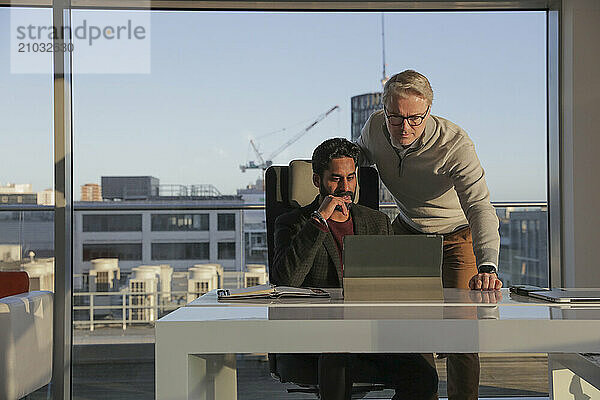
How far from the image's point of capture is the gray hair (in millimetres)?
2432

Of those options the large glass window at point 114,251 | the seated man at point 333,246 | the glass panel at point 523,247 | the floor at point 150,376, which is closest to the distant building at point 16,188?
the large glass window at point 114,251

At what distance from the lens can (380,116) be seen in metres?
2.75

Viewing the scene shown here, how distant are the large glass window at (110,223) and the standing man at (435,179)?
1.69 metres

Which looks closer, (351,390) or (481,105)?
(351,390)

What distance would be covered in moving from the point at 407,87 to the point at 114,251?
221cm

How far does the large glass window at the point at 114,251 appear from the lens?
13.0 ft

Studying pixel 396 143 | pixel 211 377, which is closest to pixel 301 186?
pixel 396 143

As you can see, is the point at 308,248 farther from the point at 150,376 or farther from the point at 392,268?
the point at 150,376

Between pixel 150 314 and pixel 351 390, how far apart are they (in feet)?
7.09

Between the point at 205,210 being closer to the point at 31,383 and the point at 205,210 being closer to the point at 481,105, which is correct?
the point at 31,383

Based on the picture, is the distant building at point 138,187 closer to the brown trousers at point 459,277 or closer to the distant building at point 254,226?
the distant building at point 254,226

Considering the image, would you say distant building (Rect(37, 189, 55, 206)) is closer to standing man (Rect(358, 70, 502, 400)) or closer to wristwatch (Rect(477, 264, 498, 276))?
standing man (Rect(358, 70, 502, 400))

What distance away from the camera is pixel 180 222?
402 centimetres

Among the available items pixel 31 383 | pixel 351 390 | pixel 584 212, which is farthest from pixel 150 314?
pixel 584 212
